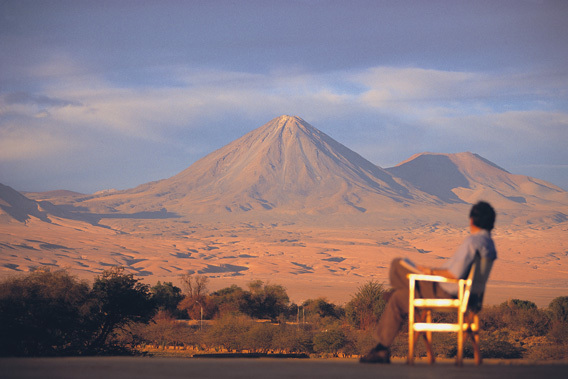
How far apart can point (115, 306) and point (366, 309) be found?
49.3 feet

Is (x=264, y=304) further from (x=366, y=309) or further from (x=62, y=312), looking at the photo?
(x=62, y=312)

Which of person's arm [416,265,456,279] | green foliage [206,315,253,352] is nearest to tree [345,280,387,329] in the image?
green foliage [206,315,253,352]

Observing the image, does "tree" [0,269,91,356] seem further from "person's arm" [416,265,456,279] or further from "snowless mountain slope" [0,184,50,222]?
"snowless mountain slope" [0,184,50,222]

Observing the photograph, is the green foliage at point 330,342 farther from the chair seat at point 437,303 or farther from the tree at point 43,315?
the chair seat at point 437,303

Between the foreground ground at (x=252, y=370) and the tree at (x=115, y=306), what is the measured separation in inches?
628

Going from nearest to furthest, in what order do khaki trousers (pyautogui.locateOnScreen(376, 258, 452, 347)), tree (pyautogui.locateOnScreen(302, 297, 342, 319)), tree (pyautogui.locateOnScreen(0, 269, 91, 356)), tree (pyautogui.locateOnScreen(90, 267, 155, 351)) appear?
khaki trousers (pyautogui.locateOnScreen(376, 258, 452, 347))
tree (pyautogui.locateOnScreen(0, 269, 91, 356))
tree (pyautogui.locateOnScreen(90, 267, 155, 351))
tree (pyautogui.locateOnScreen(302, 297, 342, 319))

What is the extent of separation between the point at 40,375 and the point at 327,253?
110402mm

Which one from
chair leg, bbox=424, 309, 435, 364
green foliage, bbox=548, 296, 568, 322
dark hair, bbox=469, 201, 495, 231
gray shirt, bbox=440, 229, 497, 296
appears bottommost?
green foliage, bbox=548, 296, 568, 322

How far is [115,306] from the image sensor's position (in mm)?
21906

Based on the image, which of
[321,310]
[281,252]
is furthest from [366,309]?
[281,252]

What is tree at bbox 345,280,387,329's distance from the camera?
105 feet

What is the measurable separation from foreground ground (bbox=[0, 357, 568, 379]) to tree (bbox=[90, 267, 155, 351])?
15958 millimetres

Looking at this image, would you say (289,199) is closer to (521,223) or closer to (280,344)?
(521,223)

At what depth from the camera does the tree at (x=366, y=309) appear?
105ft
